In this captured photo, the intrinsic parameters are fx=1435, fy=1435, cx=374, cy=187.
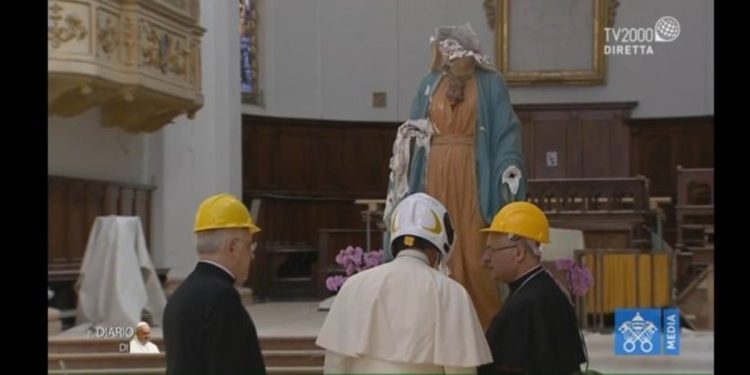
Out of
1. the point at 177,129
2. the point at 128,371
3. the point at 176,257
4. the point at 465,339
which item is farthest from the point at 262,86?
the point at 465,339

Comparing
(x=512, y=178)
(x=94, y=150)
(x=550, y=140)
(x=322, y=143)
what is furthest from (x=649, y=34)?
(x=322, y=143)

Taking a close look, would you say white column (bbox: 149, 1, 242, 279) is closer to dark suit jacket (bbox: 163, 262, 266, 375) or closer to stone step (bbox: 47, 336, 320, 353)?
stone step (bbox: 47, 336, 320, 353)

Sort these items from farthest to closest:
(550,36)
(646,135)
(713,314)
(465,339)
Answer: (646,135)
(550,36)
(713,314)
(465,339)

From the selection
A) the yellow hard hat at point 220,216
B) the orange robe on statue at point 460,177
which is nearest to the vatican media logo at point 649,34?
the orange robe on statue at point 460,177

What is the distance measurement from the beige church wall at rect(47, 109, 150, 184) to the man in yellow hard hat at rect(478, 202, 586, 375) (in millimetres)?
3322

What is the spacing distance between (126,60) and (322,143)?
263cm

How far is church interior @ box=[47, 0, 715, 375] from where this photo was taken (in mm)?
7559

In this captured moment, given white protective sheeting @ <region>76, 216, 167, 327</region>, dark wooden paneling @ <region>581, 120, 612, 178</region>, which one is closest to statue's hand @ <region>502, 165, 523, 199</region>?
white protective sheeting @ <region>76, 216, 167, 327</region>

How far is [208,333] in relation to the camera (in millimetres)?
4512

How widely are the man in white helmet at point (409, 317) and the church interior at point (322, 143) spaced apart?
2.36 m

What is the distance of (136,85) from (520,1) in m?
2.70

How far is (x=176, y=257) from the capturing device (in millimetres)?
7883

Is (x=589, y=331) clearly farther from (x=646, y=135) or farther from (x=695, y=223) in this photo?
(x=646, y=135)

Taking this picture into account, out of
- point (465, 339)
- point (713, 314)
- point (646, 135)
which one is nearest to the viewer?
point (465, 339)
